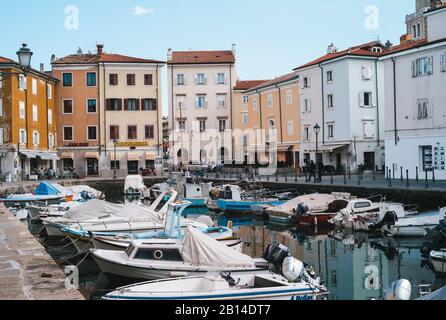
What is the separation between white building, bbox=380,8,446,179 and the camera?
3825 cm

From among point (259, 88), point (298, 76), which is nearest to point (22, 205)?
point (298, 76)

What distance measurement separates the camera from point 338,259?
20859 millimetres

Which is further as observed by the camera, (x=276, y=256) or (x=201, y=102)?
(x=201, y=102)

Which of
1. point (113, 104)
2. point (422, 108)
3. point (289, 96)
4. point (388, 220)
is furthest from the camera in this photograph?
point (289, 96)

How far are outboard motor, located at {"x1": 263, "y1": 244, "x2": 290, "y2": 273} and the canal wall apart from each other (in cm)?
572

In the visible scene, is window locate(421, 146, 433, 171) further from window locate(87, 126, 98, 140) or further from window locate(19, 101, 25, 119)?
window locate(19, 101, 25, 119)

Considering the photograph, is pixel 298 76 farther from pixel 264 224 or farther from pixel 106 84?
pixel 264 224

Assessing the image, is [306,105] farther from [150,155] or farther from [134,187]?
[134,187]

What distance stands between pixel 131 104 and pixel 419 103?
3511cm

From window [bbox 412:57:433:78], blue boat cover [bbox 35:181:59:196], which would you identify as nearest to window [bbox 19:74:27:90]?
blue boat cover [bbox 35:181:59:196]

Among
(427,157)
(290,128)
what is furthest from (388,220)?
(290,128)

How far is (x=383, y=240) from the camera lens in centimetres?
2469

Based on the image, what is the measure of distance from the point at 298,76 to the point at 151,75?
17.5 meters

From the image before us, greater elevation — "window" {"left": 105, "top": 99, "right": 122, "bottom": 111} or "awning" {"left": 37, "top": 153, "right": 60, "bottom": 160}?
"window" {"left": 105, "top": 99, "right": 122, "bottom": 111}
